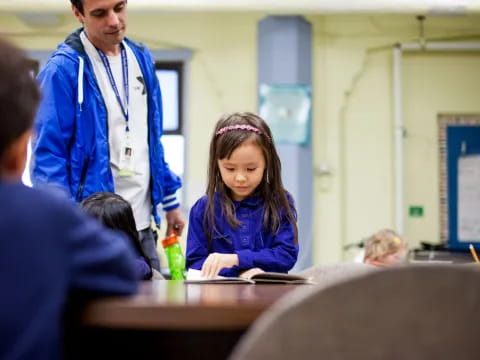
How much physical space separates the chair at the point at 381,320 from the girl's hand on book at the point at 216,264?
4.58ft

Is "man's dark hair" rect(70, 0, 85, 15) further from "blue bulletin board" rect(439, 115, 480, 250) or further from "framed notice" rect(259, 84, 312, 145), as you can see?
"blue bulletin board" rect(439, 115, 480, 250)

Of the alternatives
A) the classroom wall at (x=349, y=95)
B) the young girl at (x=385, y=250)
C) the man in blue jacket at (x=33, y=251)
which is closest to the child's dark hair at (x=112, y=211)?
the man in blue jacket at (x=33, y=251)

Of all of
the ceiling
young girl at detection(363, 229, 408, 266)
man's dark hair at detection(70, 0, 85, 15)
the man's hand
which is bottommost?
young girl at detection(363, 229, 408, 266)

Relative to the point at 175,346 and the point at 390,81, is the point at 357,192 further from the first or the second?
the point at 175,346

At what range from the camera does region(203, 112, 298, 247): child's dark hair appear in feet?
9.01

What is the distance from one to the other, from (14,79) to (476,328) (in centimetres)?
68

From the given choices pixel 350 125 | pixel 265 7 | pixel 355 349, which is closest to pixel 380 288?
pixel 355 349

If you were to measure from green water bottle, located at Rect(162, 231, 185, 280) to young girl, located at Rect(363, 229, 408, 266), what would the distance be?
2.16 m

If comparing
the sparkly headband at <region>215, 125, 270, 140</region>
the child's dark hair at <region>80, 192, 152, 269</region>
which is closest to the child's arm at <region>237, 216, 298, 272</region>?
the sparkly headband at <region>215, 125, 270, 140</region>

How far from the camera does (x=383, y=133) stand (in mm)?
7949

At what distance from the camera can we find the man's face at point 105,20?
10.0 ft

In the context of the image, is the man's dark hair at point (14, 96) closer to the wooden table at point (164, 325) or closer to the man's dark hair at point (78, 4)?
the wooden table at point (164, 325)

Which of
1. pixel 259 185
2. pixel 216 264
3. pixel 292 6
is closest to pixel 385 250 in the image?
pixel 292 6

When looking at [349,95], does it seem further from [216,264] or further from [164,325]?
[164,325]
